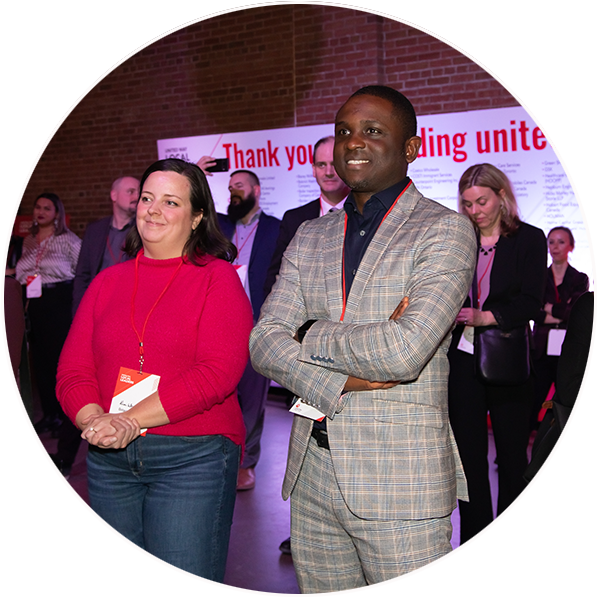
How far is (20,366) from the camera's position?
→ 105 inches

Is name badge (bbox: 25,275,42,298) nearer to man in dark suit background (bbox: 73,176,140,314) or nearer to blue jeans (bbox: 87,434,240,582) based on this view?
man in dark suit background (bbox: 73,176,140,314)

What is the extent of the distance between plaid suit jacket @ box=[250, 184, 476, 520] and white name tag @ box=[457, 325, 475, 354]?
3.95 ft

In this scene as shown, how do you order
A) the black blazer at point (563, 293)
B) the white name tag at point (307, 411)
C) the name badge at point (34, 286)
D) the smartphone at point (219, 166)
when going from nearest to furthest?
the white name tag at point (307, 411), the smartphone at point (219, 166), the black blazer at point (563, 293), the name badge at point (34, 286)

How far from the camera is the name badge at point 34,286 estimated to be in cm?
523

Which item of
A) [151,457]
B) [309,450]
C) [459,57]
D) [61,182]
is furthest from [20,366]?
[61,182]

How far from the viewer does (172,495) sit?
73.6 inches

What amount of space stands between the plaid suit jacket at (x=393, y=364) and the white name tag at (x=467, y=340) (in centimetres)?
120

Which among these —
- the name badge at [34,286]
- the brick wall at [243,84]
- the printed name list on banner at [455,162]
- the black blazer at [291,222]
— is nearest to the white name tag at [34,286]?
the name badge at [34,286]

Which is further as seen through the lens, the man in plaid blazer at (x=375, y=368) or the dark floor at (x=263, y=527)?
the dark floor at (x=263, y=527)

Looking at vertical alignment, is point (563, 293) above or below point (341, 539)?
above

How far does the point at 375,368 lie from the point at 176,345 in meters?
0.60

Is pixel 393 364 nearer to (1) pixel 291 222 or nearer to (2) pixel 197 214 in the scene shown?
(2) pixel 197 214

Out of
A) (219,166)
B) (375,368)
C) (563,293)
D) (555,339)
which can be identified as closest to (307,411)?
(375,368)

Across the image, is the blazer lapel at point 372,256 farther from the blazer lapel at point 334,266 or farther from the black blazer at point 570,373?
the black blazer at point 570,373
